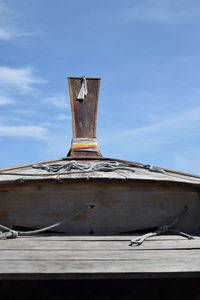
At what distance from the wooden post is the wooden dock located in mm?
1839

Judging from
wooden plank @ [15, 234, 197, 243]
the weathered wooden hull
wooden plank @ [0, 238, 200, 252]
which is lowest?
wooden plank @ [0, 238, 200, 252]

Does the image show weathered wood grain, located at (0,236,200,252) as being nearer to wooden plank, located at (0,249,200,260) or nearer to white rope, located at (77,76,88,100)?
wooden plank, located at (0,249,200,260)

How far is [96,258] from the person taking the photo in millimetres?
1997

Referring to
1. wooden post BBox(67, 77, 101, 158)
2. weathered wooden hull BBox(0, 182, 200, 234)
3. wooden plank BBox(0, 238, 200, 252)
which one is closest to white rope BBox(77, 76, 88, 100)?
wooden post BBox(67, 77, 101, 158)

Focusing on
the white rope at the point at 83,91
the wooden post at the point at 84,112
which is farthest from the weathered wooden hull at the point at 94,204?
the white rope at the point at 83,91

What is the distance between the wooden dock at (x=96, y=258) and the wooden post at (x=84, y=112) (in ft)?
6.03

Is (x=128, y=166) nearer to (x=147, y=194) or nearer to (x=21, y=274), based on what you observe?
(x=147, y=194)

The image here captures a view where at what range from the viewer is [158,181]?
2.86 m

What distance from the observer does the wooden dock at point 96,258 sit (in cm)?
175

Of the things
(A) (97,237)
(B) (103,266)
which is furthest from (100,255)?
(A) (97,237)

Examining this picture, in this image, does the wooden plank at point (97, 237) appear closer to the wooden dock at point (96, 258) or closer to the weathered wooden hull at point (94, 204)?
the wooden dock at point (96, 258)

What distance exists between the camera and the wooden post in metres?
4.41

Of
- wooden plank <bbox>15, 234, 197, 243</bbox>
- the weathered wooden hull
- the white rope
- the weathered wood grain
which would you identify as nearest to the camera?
the weathered wood grain

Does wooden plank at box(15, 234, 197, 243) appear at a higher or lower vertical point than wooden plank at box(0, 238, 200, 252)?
higher
